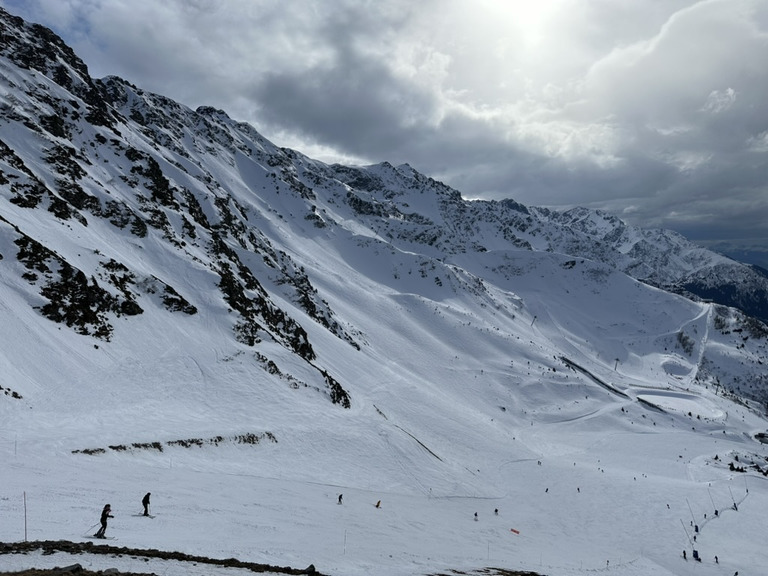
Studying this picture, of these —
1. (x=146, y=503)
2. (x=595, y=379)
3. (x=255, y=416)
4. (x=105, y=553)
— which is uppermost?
(x=595, y=379)

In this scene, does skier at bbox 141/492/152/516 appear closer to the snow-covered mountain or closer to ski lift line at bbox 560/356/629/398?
the snow-covered mountain

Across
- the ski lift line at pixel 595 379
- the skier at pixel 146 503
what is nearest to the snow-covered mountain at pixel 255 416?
the skier at pixel 146 503

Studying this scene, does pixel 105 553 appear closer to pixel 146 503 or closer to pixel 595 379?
pixel 146 503

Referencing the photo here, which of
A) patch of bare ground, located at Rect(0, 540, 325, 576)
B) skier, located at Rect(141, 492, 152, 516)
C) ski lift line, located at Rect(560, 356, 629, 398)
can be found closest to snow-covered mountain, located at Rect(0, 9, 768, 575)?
skier, located at Rect(141, 492, 152, 516)

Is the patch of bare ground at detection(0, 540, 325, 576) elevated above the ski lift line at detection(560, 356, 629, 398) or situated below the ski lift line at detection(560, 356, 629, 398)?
below

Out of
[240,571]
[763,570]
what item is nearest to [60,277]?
[240,571]

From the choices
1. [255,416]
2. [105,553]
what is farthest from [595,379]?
[105,553]

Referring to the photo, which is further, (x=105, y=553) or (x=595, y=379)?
(x=595, y=379)

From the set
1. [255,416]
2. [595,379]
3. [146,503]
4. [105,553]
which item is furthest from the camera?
[595,379]

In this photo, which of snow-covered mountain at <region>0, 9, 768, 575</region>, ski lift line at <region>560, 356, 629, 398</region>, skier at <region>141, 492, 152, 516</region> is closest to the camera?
skier at <region>141, 492, 152, 516</region>

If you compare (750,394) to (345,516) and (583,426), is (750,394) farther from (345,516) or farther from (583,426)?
(345,516)

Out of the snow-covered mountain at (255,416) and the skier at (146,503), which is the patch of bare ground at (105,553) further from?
the skier at (146,503)

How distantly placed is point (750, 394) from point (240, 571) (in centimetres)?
23074

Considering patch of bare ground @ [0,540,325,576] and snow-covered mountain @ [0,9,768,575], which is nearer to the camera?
patch of bare ground @ [0,540,325,576]
